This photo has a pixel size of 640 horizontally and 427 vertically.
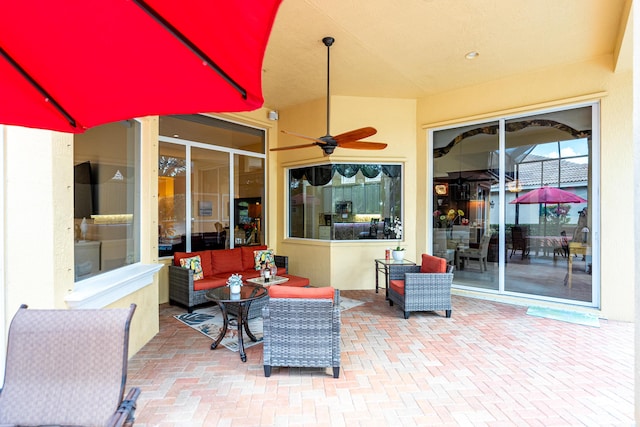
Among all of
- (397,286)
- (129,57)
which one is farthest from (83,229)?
(397,286)

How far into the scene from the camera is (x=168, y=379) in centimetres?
287

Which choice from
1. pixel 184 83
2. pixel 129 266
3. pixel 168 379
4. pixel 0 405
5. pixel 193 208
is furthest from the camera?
pixel 193 208

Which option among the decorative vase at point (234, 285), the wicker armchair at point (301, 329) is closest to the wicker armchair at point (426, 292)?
the wicker armchair at point (301, 329)

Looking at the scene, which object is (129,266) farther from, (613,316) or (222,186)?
(613,316)

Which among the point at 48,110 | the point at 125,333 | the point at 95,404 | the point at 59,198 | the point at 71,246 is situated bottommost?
the point at 95,404

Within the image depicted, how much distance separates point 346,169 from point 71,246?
4.85 m

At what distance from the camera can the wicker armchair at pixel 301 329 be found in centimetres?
286

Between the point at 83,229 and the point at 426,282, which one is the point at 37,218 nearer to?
the point at 83,229

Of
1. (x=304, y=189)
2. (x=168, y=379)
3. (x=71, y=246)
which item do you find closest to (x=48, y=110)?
(x=71, y=246)

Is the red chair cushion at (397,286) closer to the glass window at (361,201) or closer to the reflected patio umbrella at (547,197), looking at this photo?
the glass window at (361,201)

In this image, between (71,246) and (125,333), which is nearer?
(125,333)

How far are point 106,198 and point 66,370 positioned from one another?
81.9 inches

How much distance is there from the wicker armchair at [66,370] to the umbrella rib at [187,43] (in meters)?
1.48

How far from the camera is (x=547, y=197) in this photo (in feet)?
16.8
